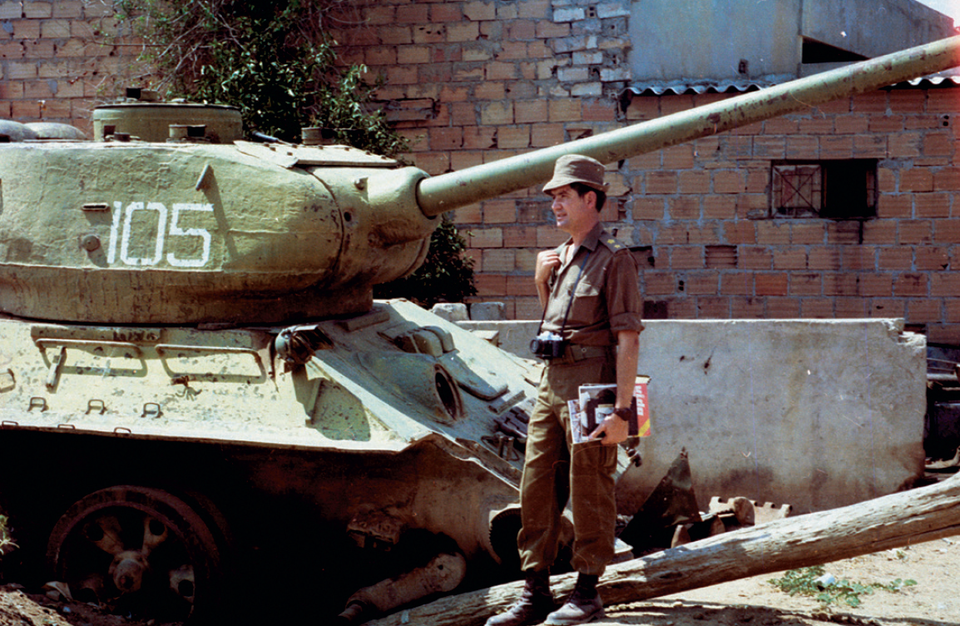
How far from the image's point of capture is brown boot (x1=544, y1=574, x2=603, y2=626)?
169 inches

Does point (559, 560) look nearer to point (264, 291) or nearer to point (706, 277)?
point (264, 291)

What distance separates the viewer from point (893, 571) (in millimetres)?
5797

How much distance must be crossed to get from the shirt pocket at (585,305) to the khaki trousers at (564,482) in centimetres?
17

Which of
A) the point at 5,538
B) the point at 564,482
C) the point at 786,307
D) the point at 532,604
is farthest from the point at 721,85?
the point at 5,538

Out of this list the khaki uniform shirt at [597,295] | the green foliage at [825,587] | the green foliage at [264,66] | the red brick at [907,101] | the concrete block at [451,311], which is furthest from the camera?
the red brick at [907,101]

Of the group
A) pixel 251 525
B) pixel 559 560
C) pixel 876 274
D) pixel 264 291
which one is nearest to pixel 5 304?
pixel 264 291

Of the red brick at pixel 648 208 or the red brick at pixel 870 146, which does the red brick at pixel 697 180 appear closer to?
the red brick at pixel 648 208

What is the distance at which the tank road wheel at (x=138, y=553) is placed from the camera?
4.83m

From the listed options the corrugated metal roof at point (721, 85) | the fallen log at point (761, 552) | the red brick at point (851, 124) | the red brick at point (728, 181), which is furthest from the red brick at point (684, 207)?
the fallen log at point (761, 552)

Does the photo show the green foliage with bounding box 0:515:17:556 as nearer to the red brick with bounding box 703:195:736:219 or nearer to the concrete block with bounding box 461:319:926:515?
the concrete block with bounding box 461:319:926:515

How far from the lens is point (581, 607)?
4320mm

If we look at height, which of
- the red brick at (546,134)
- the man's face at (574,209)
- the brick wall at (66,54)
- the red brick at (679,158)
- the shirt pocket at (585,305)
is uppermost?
the brick wall at (66,54)

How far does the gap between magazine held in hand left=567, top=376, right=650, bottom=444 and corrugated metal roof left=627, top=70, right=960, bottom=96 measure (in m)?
7.18

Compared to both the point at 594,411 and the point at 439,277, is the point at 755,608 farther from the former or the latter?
the point at 439,277
